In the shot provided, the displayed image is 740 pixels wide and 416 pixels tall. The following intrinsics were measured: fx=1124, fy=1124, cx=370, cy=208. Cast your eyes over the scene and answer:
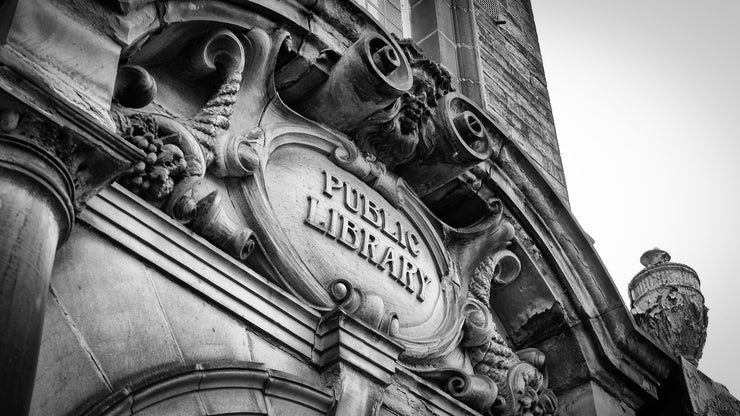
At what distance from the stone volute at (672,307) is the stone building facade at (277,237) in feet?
0.92

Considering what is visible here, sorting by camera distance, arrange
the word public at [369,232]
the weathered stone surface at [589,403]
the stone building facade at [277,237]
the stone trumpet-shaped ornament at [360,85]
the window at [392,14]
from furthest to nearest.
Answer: the window at [392,14], the weathered stone surface at [589,403], the stone trumpet-shaped ornament at [360,85], the word public at [369,232], the stone building facade at [277,237]

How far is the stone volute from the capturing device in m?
7.38

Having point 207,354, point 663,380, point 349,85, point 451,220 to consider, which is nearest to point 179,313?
point 207,354

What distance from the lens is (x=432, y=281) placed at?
19.7 feet

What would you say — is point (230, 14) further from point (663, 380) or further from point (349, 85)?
point (663, 380)

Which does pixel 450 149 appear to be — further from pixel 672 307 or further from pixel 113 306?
pixel 113 306

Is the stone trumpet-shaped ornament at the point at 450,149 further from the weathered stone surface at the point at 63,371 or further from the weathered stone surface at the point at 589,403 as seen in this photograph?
the weathered stone surface at the point at 63,371

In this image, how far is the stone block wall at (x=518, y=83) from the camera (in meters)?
8.05

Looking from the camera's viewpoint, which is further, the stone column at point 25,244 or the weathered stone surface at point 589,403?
the weathered stone surface at point 589,403

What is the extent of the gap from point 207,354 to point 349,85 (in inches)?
70.9

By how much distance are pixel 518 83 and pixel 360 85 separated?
3188 mm

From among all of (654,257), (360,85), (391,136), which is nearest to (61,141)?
(360,85)

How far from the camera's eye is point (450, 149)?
617cm

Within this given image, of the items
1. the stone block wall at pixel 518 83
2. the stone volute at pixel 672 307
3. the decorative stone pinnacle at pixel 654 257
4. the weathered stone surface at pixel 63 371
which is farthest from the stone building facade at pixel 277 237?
the stone block wall at pixel 518 83
